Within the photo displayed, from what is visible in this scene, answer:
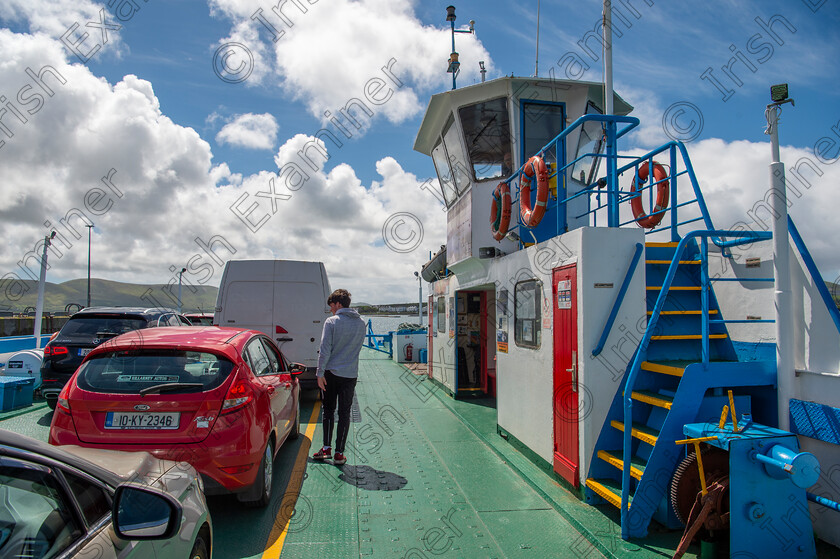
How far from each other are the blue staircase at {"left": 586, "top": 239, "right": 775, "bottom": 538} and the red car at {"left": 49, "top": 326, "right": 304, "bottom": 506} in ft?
9.61

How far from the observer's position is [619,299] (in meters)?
4.43

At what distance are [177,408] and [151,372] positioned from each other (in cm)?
42

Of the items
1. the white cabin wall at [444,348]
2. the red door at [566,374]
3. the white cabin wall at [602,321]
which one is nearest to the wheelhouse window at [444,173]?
the white cabin wall at [444,348]

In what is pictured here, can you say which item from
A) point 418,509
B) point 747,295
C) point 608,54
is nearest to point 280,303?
point 418,509

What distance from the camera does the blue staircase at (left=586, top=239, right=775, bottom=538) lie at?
3.63m

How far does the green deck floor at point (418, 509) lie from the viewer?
3660 millimetres

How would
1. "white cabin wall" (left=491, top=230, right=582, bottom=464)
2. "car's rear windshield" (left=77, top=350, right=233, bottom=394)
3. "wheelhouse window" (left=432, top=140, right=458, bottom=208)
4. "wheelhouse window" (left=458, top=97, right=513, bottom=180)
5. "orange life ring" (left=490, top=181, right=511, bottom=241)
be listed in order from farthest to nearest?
1. "wheelhouse window" (left=432, top=140, right=458, bottom=208)
2. "wheelhouse window" (left=458, top=97, right=513, bottom=180)
3. "orange life ring" (left=490, top=181, right=511, bottom=241)
4. "white cabin wall" (left=491, top=230, right=582, bottom=464)
5. "car's rear windshield" (left=77, top=350, right=233, bottom=394)

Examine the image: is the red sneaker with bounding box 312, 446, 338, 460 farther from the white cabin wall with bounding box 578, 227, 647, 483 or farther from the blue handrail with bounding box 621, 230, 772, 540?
the blue handrail with bounding box 621, 230, 772, 540

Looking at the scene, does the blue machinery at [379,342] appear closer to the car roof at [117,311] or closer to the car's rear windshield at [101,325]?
the car roof at [117,311]

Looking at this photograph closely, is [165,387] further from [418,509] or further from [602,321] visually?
[602,321]

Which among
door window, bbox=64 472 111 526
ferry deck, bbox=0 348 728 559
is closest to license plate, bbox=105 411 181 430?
ferry deck, bbox=0 348 728 559

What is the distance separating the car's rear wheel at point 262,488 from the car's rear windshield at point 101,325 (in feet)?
14.0

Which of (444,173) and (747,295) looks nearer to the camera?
(747,295)

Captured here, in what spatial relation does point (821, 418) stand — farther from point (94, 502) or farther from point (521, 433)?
point (94, 502)
